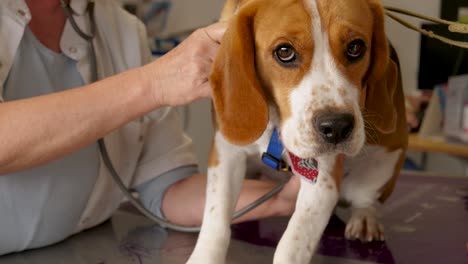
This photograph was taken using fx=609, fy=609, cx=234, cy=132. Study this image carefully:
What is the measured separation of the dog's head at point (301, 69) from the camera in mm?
777

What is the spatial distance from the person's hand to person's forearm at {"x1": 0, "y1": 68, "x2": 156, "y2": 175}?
3cm

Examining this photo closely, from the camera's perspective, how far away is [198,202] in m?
1.25

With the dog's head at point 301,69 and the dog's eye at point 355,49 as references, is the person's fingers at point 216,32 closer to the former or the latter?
the dog's head at point 301,69

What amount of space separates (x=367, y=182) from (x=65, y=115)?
58 centimetres

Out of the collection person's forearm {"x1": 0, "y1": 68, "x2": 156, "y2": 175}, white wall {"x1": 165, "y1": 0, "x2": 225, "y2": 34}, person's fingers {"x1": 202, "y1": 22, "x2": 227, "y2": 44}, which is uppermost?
person's fingers {"x1": 202, "y1": 22, "x2": 227, "y2": 44}

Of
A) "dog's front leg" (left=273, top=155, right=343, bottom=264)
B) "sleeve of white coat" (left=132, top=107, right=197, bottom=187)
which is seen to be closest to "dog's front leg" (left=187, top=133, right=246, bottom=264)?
"dog's front leg" (left=273, top=155, right=343, bottom=264)

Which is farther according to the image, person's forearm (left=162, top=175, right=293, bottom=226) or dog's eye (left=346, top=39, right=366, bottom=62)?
person's forearm (left=162, top=175, right=293, bottom=226)

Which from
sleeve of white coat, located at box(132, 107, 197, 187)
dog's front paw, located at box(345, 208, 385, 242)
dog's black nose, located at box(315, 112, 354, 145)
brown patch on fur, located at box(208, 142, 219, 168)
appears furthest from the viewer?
sleeve of white coat, located at box(132, 107, 197, 187)

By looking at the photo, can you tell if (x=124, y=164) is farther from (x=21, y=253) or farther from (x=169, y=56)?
(x=169, y=56)

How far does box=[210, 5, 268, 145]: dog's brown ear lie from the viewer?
83cm

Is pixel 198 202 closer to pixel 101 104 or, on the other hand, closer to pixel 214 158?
pixel 214 158

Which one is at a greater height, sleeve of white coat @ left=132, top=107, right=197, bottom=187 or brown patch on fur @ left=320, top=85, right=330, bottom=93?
brown patch on fur @ left=320, top=85, right=330, bottom=93

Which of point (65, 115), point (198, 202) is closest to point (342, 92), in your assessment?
point (65, 115)

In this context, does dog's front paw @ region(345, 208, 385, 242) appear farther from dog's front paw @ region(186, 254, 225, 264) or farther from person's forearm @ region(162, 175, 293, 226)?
dog's front paw @ region(186, 254, 225, 264)
